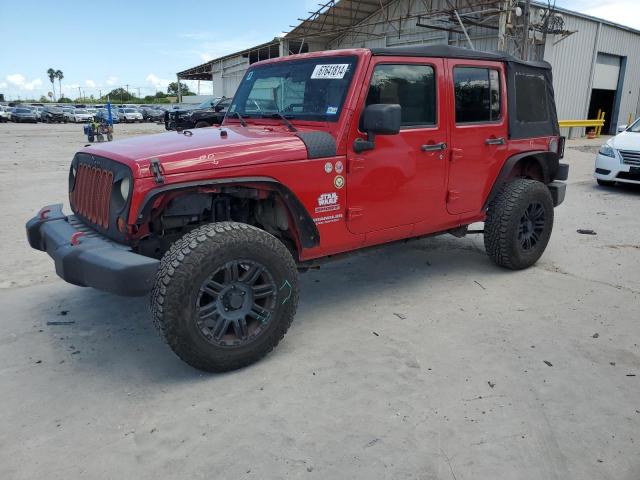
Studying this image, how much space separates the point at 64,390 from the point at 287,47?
28343 millimetres

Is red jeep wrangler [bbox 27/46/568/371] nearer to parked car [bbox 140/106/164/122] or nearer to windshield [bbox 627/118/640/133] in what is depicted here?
windshield [bbox 627/118/640/133]

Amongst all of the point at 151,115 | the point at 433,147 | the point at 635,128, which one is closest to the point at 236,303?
the point at 433,147

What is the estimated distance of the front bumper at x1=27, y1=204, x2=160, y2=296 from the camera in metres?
2.75

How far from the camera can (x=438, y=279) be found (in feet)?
15.9

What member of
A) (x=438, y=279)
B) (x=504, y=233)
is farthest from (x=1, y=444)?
(x=504, y=233)

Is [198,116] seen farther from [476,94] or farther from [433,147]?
[433,147]

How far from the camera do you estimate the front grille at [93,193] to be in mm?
3240

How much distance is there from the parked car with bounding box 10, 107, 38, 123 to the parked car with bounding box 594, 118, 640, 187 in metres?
40.8

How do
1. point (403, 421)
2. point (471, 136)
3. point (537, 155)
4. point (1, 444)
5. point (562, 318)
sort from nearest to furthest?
point (1, 444)
point (403, 421)
point (562, 318)
point (471, 136)
point (537, 155)

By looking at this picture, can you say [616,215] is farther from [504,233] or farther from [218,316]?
[218,316]

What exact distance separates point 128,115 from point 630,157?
40.0 metres

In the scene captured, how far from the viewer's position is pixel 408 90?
388 cm

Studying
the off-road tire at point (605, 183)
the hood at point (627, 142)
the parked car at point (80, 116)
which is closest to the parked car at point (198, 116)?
the off-road tire at point (605, 183)

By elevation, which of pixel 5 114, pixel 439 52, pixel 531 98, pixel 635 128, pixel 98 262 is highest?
pixel 439 52
